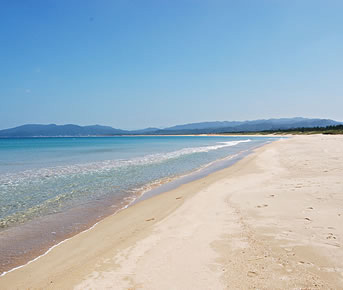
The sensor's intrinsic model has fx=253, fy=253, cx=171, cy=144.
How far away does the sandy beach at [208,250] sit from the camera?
3.69 m

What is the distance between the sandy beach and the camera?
3.69 m

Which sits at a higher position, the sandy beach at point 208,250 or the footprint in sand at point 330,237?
the footprint in sand at point 330,237

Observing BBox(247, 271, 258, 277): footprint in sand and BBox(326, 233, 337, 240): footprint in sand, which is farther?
BBox(326, 233, 337, 240): footprint in sand

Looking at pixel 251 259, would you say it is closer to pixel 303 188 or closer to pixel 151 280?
pixel 151 280

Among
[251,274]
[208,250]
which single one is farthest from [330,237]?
[208,250]

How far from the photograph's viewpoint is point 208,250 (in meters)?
4.66

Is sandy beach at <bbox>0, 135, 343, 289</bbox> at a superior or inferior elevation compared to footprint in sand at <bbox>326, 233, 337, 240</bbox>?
inferior

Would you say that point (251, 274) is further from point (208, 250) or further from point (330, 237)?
point (330, 237)

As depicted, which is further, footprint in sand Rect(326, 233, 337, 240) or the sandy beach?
footprint in sand Rect(326, 233, 337, 240)

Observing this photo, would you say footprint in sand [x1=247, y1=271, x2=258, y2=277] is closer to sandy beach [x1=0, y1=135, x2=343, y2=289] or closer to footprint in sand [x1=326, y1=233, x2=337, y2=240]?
sandy beach [x1=0, y1=135, x2=343, y2=289]

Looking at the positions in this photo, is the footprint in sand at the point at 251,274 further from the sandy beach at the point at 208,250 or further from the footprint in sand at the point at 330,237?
the footprint in sand at the point at 330,237

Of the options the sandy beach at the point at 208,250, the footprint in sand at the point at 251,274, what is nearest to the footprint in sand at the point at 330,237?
the sandy beach at the point at 208,250

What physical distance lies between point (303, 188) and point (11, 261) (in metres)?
9.25

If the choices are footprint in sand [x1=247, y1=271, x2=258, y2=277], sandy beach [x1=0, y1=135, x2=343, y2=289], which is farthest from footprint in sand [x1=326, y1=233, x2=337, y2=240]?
footprint in sand [x1=247, y1=271, x2=258, y2=277]
